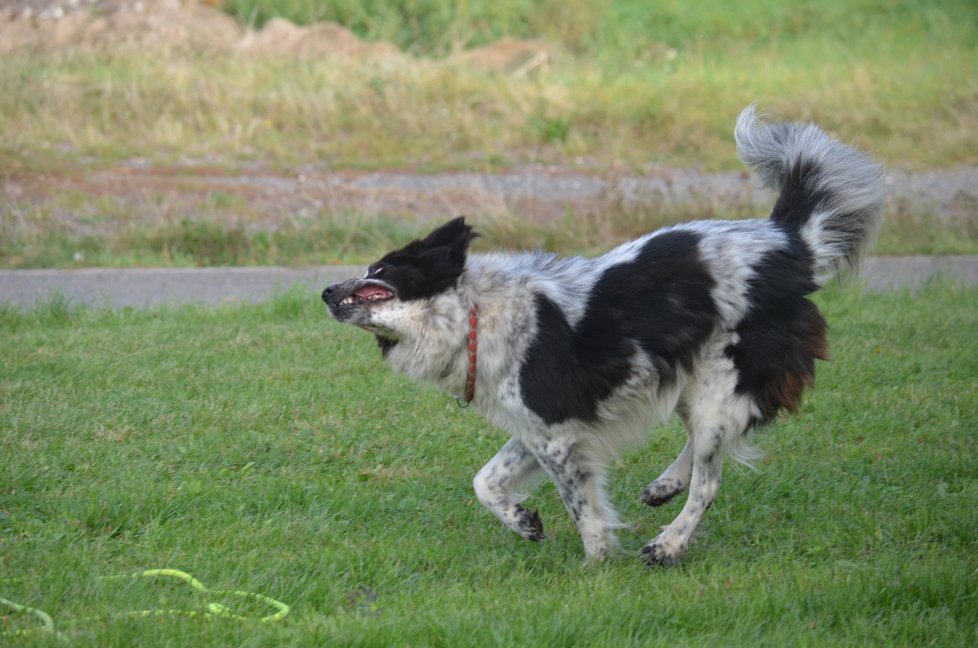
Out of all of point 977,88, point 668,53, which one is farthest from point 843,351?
point 668,53

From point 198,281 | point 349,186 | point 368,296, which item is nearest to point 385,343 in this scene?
point 368,296

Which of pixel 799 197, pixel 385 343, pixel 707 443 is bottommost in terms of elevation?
pixel 707 443

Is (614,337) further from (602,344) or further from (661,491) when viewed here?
(661,491)

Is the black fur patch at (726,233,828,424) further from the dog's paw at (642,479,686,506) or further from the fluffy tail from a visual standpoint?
the dog's paw at (642,479,686,506)

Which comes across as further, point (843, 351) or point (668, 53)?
point (668, 53)

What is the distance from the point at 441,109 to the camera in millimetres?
15695

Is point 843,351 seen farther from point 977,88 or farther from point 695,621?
point 977,88

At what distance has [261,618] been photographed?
415cm

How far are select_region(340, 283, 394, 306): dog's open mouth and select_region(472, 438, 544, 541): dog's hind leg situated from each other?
0.84 m

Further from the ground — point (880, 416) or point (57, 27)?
point (57, 27)

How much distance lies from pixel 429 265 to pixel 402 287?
0.14m

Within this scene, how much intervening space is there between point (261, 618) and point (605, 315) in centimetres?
179

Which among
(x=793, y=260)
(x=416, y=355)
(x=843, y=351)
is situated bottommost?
(x=843, y=351)

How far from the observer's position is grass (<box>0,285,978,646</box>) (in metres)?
4.14
